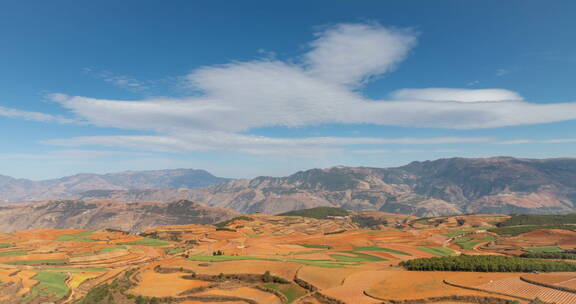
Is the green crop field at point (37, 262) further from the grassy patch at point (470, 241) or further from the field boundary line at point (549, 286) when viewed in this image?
the grassy patch at point (470, 241)

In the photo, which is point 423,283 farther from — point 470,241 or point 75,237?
point 75,237

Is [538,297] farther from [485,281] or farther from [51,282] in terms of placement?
[51,282]

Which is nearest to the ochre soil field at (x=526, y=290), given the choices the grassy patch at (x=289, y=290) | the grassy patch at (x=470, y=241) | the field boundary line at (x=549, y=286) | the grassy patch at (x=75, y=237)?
the field boundary line at (x=549, y=286)

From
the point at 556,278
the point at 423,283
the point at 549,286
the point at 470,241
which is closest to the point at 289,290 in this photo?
the point at 423,283

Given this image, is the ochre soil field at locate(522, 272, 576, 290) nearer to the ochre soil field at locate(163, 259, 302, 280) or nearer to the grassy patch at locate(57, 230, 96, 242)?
the ochre soil field at locate(163, 259, 302, 280)

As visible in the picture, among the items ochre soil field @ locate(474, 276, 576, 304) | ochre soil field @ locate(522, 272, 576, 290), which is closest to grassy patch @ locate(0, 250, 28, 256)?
ochre soil field @ locate(474, 276, 576, 304)

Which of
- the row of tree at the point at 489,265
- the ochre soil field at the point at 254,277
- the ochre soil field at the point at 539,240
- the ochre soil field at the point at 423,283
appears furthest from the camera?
the ochre soil field at the point at 539,240
